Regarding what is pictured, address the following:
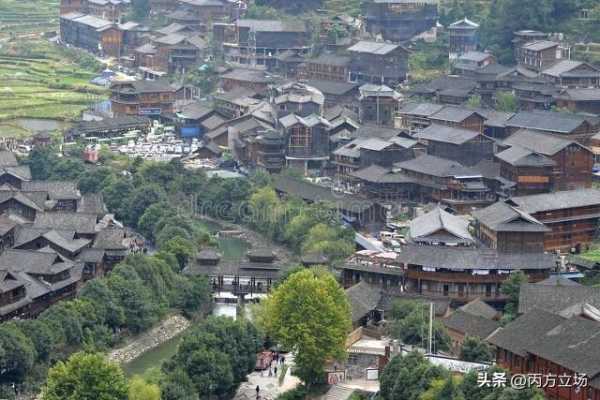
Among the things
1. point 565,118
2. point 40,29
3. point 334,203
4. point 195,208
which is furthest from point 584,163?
point 40,29

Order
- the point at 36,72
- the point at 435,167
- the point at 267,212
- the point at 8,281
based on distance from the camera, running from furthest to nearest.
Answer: the point at 36,72 → the point at 267,212 → the point at 435,167 → the point at 8,281

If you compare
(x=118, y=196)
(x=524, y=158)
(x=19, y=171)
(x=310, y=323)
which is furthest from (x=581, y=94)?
(x=310, y=323)

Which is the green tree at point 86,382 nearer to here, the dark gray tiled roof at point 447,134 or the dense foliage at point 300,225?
the dense foliage at point 300,225

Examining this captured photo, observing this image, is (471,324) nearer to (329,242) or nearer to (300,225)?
(329,242)

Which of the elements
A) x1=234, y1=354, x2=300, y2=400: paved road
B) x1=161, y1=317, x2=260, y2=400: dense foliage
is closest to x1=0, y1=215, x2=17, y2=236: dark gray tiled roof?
x1=161, y1=317, x2=260, y2=400: dense foliage

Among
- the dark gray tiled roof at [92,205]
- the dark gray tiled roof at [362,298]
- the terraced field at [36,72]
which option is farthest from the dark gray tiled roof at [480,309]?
the terraced field at [36,72]

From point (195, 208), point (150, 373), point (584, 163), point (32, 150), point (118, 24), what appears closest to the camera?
point (150, 373)

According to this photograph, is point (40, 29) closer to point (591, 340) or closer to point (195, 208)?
point (195, 208)
